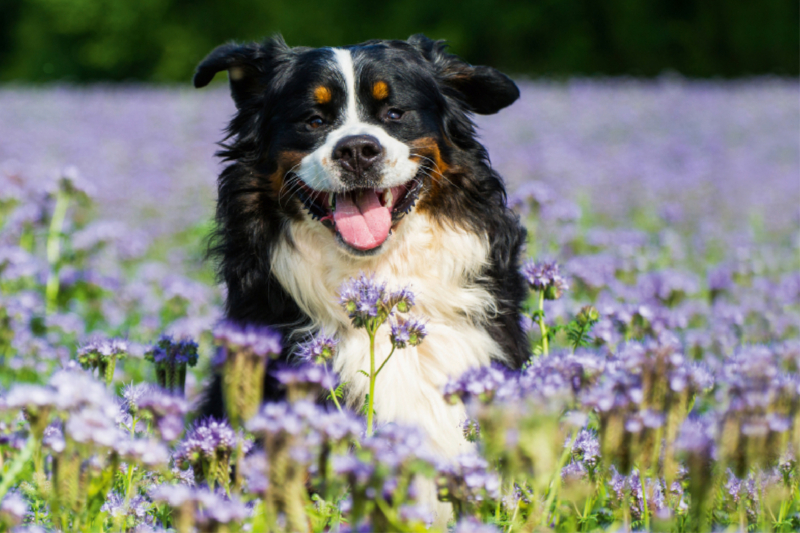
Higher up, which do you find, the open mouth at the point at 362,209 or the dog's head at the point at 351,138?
the dog's head at the point at 351,138

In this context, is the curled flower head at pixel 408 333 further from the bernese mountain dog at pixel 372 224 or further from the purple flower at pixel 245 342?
the bernese mountain dog at pixel 372 224

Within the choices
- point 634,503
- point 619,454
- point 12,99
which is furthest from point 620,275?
point 12,99

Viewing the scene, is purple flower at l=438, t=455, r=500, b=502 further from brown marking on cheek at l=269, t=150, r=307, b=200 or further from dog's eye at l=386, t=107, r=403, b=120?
dog's eye at l=386, t=107, r=403, b=120

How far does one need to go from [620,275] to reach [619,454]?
311 cm

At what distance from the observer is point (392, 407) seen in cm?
316

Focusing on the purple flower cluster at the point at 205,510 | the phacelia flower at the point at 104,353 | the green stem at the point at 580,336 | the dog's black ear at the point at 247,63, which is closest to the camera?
the purple flower cluster at the point at 205,510

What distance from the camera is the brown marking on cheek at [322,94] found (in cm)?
329

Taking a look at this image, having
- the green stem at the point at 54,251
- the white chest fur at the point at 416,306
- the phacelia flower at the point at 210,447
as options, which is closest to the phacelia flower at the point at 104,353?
the phacelia flower at the point at 210,447

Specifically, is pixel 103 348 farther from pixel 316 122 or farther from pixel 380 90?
pixel 380 90

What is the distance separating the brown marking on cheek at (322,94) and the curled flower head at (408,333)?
4.76ft

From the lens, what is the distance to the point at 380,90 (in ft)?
10.8

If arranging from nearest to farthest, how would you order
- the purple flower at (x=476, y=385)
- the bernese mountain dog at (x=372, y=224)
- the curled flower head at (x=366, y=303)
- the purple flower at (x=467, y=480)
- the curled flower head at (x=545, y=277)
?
the purple flower at (x=467, y=480)
the purple flower at (x=476, y=385)
the curled flower head at (x=366, y=303)
the curled flower head at (x=545, y=277)
the bernese mountain dog at (x=372, y=224)

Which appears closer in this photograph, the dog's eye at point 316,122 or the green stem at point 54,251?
the dog's eye at point 316,122

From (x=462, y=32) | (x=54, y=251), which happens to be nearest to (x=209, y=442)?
(x=54, y=251)
